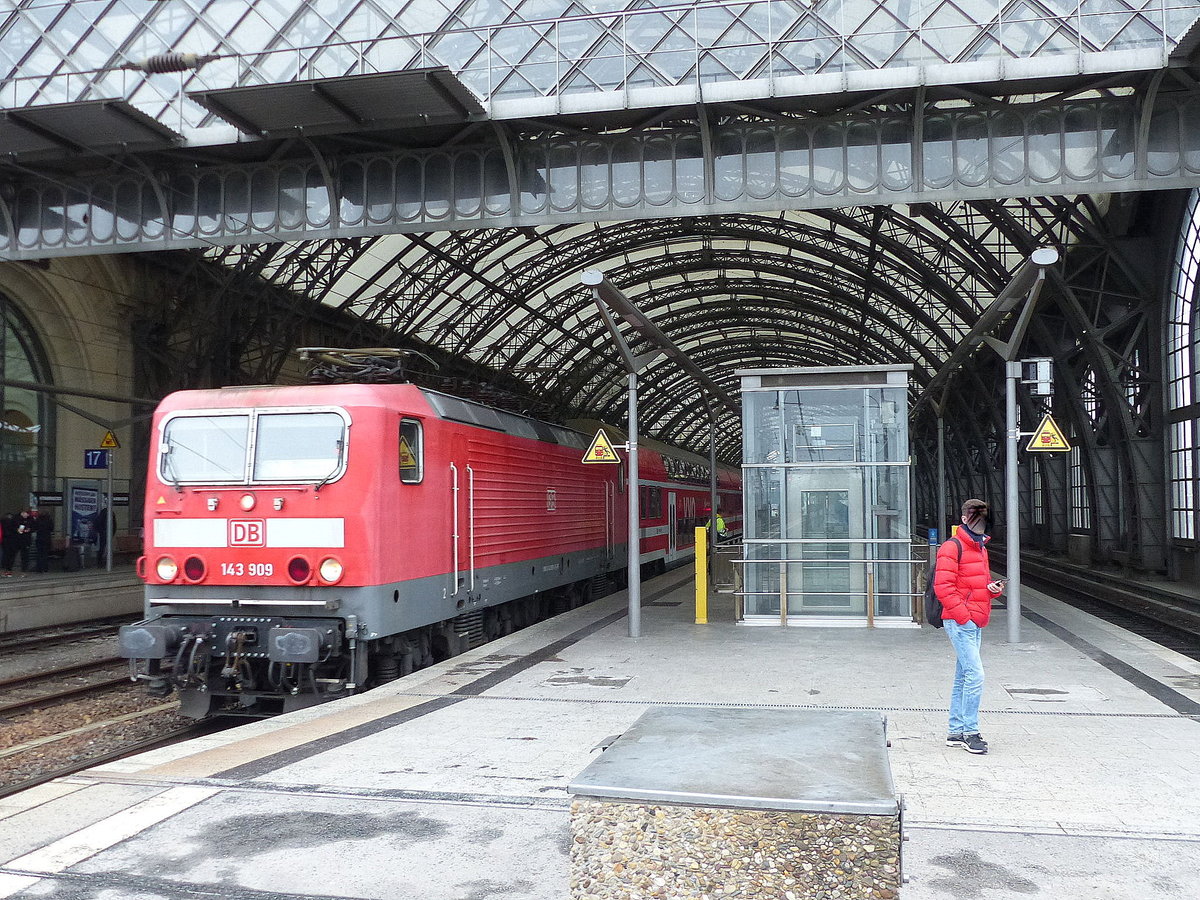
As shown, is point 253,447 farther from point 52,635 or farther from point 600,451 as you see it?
point 52,635

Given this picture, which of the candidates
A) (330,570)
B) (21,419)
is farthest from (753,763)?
(21,419)

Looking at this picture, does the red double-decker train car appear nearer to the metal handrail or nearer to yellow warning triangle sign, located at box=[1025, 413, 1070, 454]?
the metal handrail

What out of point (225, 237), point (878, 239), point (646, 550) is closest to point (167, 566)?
point (225, 237)

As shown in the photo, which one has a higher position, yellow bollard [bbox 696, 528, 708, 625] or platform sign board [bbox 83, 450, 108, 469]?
platform sign board [bbox 83, 450, 108, 469]

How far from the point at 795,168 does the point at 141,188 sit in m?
9.60

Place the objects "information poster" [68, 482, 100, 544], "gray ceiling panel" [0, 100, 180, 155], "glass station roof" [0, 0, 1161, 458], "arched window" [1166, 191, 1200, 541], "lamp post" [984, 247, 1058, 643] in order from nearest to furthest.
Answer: "glass station roof" [0, 0, 1161, 458]
"lamp post" [984, 247, 1058, 643]
"gray ceiling panel" [0, 100, 180, 155]
"arched window" [1166, 191, 1200, 541]
"information poster" [68, 482, 100, 544]

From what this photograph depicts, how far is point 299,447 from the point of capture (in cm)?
977

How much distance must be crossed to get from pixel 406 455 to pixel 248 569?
1845 millimetres

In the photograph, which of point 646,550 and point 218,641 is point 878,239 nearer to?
point 646,550

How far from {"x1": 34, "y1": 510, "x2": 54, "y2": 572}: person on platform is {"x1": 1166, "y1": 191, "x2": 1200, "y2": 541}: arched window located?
23.5 meters

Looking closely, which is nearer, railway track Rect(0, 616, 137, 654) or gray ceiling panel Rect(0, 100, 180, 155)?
gray ceiling panel Rect(0, 100, 180, 155)

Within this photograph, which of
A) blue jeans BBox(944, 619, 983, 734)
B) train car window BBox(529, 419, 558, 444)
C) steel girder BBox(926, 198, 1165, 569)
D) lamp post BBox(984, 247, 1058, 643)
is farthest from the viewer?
steel girder BBox(926, 198, 1165, 569)

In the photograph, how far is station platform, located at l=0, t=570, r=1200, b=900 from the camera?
188 inches

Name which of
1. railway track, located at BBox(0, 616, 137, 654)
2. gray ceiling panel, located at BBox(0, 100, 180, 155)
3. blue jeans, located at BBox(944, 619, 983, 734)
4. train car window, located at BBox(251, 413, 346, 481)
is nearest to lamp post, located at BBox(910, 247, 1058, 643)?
blue jeans, located at BBox(944, 619, 983, 734)
